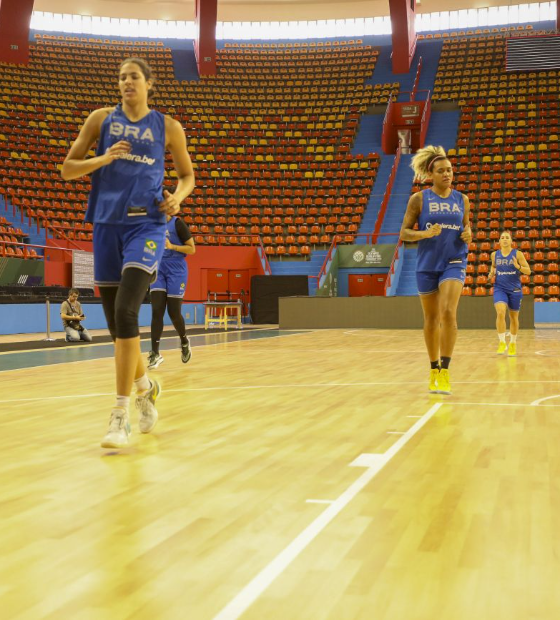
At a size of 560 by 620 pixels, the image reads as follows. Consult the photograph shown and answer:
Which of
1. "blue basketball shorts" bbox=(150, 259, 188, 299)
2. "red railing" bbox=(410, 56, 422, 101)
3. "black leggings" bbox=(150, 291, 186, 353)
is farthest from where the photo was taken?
"red railing" bbox=(410, 56, 422, 101)

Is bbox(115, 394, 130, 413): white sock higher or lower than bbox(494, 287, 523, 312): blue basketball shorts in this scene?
lower

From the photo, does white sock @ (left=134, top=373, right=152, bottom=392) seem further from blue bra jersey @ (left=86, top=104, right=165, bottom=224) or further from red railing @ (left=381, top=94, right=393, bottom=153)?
red railing @ (left=381, top=94, right=393, bottom=153)

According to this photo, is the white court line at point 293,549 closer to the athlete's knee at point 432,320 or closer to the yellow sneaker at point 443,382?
the yellow sneaker at point 443,382

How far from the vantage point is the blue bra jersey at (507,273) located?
10.2 meters

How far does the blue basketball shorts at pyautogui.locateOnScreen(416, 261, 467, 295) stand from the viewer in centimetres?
566

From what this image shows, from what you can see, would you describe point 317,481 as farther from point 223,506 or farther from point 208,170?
point 208,170

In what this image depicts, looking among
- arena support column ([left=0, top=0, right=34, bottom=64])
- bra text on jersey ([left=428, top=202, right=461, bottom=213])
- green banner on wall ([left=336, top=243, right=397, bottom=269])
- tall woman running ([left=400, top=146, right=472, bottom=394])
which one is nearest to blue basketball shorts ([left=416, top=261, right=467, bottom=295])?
tall woman running ([left=400, top=146, right=472, bottom=394])

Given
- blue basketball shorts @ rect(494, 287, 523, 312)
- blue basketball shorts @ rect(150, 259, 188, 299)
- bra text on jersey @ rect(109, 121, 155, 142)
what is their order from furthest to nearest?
blue basketball shorts @ rect(494, 287, 523, 312) → blue basketball shorts @ rect(150, 259, 188, 299) → bra text on jersey @ rect(109, 121, 155, 142)

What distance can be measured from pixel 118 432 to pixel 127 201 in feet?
3.61

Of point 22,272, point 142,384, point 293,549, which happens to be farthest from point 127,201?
point 22,272

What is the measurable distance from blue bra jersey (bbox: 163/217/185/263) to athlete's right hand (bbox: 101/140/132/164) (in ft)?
12.4

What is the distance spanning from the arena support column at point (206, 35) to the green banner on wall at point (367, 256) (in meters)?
14.5

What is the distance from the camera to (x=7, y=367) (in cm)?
804

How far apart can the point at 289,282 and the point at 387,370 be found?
13675 mm
